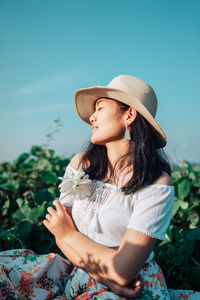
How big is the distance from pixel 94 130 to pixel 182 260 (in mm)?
1281

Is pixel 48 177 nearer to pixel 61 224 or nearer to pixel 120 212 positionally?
pixel 61 224

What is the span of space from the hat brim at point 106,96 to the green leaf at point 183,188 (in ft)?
5.49

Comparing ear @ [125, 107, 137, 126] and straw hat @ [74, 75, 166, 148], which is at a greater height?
straw hat @ [74, 75, 166, 148]

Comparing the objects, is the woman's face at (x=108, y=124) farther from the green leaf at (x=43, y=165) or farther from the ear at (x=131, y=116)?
the green leaf at (x=43, y=165)

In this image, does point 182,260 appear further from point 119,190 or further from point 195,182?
point 195,182

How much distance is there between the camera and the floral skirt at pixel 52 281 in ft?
4.18

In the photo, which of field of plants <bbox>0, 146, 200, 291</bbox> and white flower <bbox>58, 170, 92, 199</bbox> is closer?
white flower <bbox>58, 170, 92, 199</bbox>

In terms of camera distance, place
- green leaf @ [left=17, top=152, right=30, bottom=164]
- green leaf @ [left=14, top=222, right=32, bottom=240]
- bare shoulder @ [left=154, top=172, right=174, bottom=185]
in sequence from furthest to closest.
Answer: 1. green leaf @ [left=17, top=152, right=30, bottom=164]
2. green leaf @ [left=14, top=222, right=32, bottom=240]
3. bare shoulder @ [left=154, top=172, right=174, bottom=185]

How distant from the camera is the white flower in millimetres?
1397

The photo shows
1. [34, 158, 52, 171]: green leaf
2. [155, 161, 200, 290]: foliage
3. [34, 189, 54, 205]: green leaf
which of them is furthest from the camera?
[34, 158, 52, 171]: green leaf

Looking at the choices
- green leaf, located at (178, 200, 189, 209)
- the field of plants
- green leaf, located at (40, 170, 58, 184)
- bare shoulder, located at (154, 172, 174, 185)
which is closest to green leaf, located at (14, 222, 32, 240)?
the field of plants

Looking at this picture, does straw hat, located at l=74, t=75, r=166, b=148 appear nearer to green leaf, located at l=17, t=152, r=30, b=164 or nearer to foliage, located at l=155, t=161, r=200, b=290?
foliage, located at l=155, t=161, r=200, b=290

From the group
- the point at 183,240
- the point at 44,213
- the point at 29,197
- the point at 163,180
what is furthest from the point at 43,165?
the point at 163,180

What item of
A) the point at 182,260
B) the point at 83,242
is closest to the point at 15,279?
the point at 83,242
